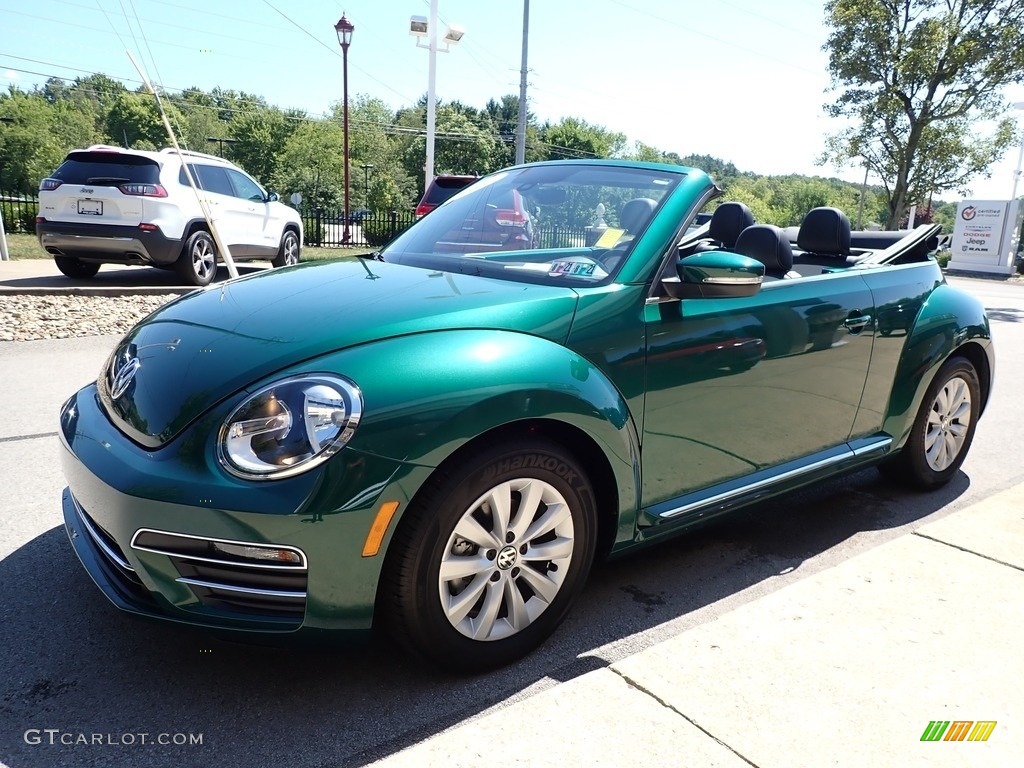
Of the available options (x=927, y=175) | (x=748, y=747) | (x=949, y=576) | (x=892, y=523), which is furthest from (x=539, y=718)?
(x=927, y=175)

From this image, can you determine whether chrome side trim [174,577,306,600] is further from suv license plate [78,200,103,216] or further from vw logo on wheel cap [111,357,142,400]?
suv license plate [78,200,103,216]

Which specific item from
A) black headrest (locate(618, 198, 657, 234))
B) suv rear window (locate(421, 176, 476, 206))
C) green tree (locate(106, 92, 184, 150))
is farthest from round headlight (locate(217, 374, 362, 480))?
green tree (locate(106, 92, 184, 150))

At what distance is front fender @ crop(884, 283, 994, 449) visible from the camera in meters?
3.63

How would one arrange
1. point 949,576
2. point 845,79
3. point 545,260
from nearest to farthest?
point 545,260 → point 949,576 → point 845,79

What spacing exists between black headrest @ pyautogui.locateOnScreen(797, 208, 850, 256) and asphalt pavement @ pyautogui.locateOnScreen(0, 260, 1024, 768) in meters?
1.59

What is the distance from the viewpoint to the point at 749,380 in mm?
2869

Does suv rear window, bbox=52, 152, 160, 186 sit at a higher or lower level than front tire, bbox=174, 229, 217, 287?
higher

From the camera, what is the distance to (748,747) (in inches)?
79.5

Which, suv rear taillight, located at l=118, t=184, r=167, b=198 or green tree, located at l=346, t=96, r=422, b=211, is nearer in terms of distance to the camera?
suv rear taillight, located at l=118, t=184, r=167, b=198

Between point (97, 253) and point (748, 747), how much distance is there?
397 inches

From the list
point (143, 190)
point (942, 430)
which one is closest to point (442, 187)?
point (143, 190)

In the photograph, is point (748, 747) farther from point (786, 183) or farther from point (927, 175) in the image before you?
point (786, 183)

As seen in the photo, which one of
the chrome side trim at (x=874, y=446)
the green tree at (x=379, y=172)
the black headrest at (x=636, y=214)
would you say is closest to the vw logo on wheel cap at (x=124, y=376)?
the black headrest at (x=636, y=214)

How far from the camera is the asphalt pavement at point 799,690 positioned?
1.98 meters
